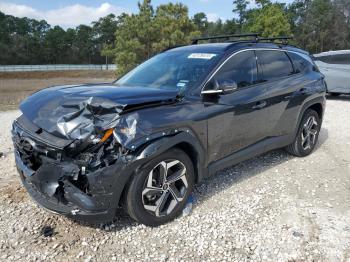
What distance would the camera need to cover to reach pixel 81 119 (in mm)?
2992

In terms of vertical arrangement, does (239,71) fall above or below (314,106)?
above

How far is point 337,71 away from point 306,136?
23.7 feet

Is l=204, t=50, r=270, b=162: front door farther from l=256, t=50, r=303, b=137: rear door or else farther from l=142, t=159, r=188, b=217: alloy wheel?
l=142, t=159, r=188, b=217: alloy wheel

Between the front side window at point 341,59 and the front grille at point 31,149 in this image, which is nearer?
Result: the front grille at point 31,149

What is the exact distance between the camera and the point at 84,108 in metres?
3.02

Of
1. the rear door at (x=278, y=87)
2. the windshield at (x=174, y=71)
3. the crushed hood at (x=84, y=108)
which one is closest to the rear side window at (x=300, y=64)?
the rear door at (x=278, y=87)

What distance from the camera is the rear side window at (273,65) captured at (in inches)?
178

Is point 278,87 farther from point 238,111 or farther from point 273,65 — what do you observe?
point 238,111

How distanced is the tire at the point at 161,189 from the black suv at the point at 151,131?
0.4 inches

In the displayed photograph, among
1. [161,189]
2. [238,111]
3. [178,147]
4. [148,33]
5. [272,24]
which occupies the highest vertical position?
[272,24]

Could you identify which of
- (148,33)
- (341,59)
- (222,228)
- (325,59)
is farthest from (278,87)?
(148,33)

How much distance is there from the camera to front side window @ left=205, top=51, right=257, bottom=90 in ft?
12.7

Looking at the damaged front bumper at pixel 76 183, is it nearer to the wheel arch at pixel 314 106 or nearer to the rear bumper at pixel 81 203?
the rear bumper at pixel 81 203

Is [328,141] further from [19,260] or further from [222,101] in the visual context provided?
[19,260]
